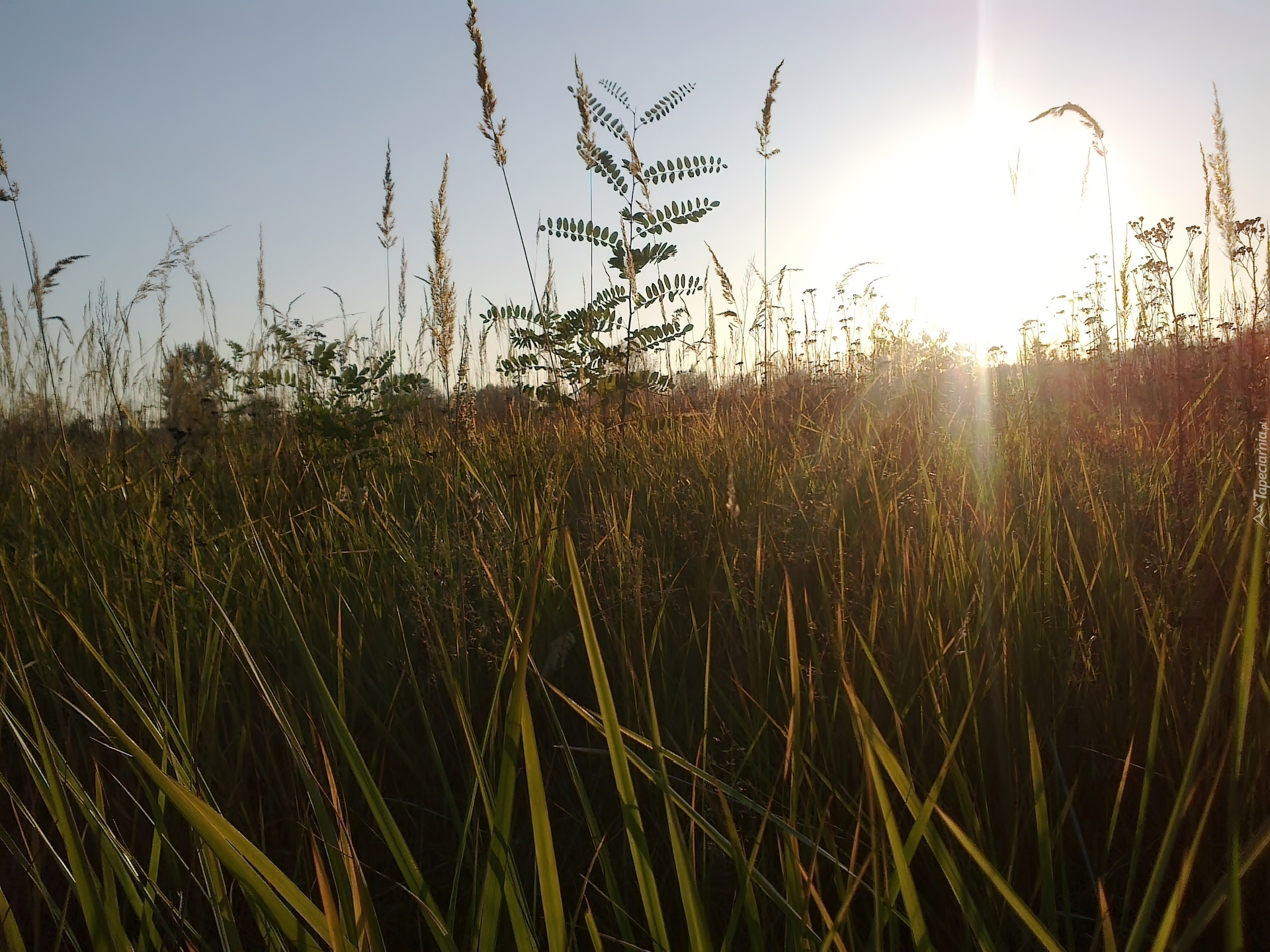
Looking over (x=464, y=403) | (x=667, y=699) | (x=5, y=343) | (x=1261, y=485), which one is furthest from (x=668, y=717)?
(x=5, y=343)

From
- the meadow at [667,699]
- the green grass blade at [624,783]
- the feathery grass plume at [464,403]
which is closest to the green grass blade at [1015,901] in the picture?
the meadow at [667,699]

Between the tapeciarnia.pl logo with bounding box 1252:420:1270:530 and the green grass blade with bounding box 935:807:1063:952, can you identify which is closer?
the green grass blade with bounding box 935:807:1063:952

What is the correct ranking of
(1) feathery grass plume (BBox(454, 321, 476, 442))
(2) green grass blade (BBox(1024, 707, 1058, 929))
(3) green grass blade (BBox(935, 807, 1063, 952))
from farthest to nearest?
1. (1) feathery grass plume (BBox(454, 321, 476, 442))
2. (2) green grass blade (BBox(1024, 707, 1058, 929))
3. (3) green grass blade (BBox(935, 807, 1063, 952))

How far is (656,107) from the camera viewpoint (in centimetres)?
336

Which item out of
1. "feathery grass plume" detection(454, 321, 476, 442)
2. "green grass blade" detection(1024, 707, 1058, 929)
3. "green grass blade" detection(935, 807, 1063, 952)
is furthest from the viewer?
"feathery grass plume" detection(454, 321, 476, 442)

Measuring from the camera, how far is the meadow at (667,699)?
623 millimetres

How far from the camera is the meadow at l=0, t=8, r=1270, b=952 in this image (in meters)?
0.62

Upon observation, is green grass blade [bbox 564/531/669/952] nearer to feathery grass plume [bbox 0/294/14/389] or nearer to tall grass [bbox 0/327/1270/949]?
tall grass [bbox 0/327/1270/949]

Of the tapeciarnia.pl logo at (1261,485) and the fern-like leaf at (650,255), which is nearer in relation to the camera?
the tapeciarnia.pl logo at (1261,485)

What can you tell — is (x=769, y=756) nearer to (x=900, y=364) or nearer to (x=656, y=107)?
(x=656, y=107)

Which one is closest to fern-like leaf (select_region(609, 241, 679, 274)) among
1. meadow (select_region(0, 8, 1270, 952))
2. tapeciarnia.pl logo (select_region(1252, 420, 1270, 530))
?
meadow (select_region(0, 8, 1270, 952))

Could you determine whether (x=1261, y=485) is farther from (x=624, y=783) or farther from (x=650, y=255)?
(x=650, y=255)

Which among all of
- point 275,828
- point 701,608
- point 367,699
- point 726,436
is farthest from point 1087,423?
point 275,828

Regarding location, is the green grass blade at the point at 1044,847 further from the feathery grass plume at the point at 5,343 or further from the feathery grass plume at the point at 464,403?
the feathery grass plume at the point at 5,343
